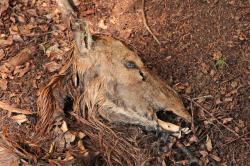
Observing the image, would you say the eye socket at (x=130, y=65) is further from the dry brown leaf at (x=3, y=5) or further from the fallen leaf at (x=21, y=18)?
the dry brown leaf at (x=3, y=5)

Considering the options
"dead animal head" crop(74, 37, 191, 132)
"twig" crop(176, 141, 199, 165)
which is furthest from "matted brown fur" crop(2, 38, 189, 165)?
"twig" crop(176, 141, 199, 165)

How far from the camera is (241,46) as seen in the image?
3559 mm

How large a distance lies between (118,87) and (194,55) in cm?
75

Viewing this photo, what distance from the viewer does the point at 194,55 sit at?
3559mm

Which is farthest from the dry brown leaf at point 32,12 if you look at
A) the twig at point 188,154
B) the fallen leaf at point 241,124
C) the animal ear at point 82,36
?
the fallen leaf at point 241,124

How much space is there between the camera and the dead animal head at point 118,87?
3.05m

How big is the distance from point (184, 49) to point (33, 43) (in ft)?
3.57

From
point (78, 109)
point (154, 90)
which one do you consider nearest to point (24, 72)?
point (78, 109)

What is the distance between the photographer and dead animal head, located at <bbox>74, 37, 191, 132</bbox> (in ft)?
10.00

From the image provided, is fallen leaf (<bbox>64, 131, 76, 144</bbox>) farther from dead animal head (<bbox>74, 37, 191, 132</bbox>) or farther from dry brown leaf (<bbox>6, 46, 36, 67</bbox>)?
dry brown leaf (<bbox>6, 46, 36, 67</bbox>)

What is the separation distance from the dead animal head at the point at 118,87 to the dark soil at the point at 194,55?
0.37 m

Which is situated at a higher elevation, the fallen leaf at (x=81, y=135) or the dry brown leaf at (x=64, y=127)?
the dry brown leaf at (x=64, y=127)

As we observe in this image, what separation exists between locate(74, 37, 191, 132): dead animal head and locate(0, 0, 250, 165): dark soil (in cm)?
37

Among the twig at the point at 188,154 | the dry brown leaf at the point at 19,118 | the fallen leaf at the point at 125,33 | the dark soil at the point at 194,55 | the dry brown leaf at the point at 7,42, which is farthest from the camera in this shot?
the dry brown leaf at the point at 7,42
